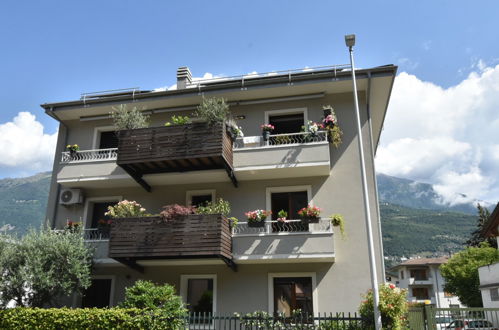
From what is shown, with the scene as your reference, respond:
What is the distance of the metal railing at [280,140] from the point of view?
16.4 m

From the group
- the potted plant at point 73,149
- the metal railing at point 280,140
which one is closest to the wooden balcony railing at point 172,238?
the metal railing at point 280,140

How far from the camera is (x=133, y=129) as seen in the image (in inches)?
658

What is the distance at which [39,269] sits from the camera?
14469 millimetres

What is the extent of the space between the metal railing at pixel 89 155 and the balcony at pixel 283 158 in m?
5.78

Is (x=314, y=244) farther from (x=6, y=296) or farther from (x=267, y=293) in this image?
(x=6, y=296)

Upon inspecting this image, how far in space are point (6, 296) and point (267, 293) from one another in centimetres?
925

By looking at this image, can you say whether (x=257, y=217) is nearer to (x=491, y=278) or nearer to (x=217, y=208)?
(x=217, y=208)

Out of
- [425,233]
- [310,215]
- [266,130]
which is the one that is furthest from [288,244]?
[425,233]

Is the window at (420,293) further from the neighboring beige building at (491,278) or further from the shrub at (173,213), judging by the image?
the shrub at (173,213)

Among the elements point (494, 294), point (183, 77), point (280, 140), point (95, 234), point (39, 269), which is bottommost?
point (494, 294)

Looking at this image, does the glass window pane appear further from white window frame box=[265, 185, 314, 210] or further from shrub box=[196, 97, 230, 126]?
shrub box=[196, 97, 230, 126]

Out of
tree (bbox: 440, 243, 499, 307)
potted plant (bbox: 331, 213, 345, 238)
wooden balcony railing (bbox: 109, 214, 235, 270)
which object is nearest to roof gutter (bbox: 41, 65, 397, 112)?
potted plant (bbox: 331, 213, 345, 238)

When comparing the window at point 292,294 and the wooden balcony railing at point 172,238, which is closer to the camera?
the wooden balcony railing at point 172,238

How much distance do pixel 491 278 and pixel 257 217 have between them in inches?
825
